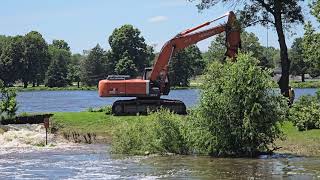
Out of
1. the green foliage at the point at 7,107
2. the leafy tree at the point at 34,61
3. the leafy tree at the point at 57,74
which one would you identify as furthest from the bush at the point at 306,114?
the leafy tree at the point at 34,61

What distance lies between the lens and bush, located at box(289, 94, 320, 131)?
28812 millimetres

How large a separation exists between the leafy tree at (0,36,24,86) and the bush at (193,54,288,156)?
12943 centimetres

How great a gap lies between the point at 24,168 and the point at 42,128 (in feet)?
41.6

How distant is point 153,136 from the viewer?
2614 cm

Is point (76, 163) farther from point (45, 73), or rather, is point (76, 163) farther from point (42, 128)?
point (45, 73)

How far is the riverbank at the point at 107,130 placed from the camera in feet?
86.0

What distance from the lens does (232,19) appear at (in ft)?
122

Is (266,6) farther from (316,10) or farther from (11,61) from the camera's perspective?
(11,61)

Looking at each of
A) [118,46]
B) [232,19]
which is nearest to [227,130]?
[232,19]

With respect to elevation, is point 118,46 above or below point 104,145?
above

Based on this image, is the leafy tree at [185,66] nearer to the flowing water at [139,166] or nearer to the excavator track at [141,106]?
the excavator track at [141,106]

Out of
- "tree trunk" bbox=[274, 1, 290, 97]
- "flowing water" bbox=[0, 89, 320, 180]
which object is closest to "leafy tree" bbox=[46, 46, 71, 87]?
"tree trunk" bbox=[274, 1, 290, 97]

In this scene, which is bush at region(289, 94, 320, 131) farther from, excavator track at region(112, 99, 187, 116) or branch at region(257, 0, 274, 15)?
excavator track at region(112, 99, 187, 116)

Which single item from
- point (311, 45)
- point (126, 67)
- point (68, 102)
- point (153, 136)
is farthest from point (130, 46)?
point (153, 136)
